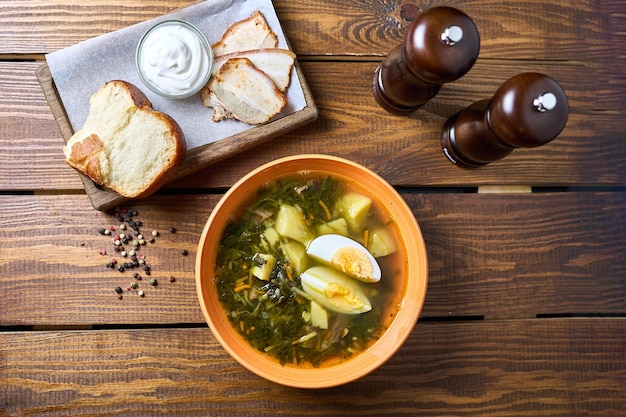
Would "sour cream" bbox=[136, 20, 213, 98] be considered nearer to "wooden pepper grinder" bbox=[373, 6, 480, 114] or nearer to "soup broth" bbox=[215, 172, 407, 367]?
"soup broth" bbox=[215, 172, 407, 367]

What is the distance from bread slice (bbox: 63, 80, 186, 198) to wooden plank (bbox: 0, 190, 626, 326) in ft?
0.31

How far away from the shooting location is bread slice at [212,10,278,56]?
1.32 metres

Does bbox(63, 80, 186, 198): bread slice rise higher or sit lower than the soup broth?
higher

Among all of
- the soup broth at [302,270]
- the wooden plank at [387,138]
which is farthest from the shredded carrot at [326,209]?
the wooden plank at [387,138]

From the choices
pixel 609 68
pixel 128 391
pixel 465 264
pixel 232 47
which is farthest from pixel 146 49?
pixel 609 68

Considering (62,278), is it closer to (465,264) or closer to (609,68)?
(465,264)

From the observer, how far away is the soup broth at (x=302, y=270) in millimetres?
1246

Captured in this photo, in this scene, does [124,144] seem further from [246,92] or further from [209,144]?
[246,92]

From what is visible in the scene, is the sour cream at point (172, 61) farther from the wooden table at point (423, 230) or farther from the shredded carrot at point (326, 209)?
the shredded carrot at point (326, 209)

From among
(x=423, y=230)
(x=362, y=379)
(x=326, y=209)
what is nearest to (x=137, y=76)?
(x=326, y=209)

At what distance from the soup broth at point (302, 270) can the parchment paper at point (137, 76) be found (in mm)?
212

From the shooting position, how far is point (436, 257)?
1.37 m

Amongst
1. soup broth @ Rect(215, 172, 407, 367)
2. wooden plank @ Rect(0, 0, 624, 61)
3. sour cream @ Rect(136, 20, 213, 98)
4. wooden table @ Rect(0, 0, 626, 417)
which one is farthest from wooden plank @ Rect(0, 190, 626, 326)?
wooden plank @ Rect(0, 0, 624, 61)

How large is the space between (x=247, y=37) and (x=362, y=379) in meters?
0.87
